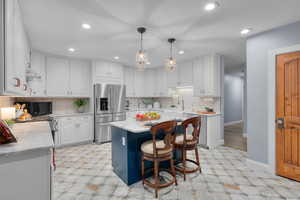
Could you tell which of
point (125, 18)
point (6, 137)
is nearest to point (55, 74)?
point (125, 18)

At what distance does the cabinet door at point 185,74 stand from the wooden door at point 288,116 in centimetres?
231

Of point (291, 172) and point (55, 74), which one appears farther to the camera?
point (55, 74)

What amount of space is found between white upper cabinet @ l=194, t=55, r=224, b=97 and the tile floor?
185cm

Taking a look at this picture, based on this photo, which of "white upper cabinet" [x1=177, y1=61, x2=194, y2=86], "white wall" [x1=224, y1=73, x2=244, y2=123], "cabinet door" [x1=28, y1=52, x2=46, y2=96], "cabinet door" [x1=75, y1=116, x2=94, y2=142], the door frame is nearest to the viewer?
the door frame

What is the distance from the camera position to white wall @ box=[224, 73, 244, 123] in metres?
7.01

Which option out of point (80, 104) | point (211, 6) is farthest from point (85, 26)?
point (80, 104)

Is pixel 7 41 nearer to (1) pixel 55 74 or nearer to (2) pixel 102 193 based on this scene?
(2) pixel 102 193

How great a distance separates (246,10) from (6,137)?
3.09m

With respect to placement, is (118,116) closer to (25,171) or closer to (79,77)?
(79,77)

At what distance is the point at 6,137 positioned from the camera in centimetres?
118

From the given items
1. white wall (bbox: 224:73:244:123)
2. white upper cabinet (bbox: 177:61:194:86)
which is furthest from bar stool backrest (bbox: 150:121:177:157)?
white wall (bbox: 224:73:244:123)

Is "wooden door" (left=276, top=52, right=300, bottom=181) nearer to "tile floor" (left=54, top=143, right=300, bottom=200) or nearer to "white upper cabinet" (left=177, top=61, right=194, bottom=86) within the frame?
"tile floor" (left=54, top=143, right=300, bottom=200)

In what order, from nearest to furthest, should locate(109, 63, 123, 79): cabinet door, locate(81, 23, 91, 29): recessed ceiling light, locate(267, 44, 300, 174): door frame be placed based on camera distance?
locate(81, 23, 91, 29): recessed ceiling light, locate(267, 44, 300, 174): door frame, locate(109, 63, 123, 79): cabinet door

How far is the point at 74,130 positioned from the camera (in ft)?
13.5
